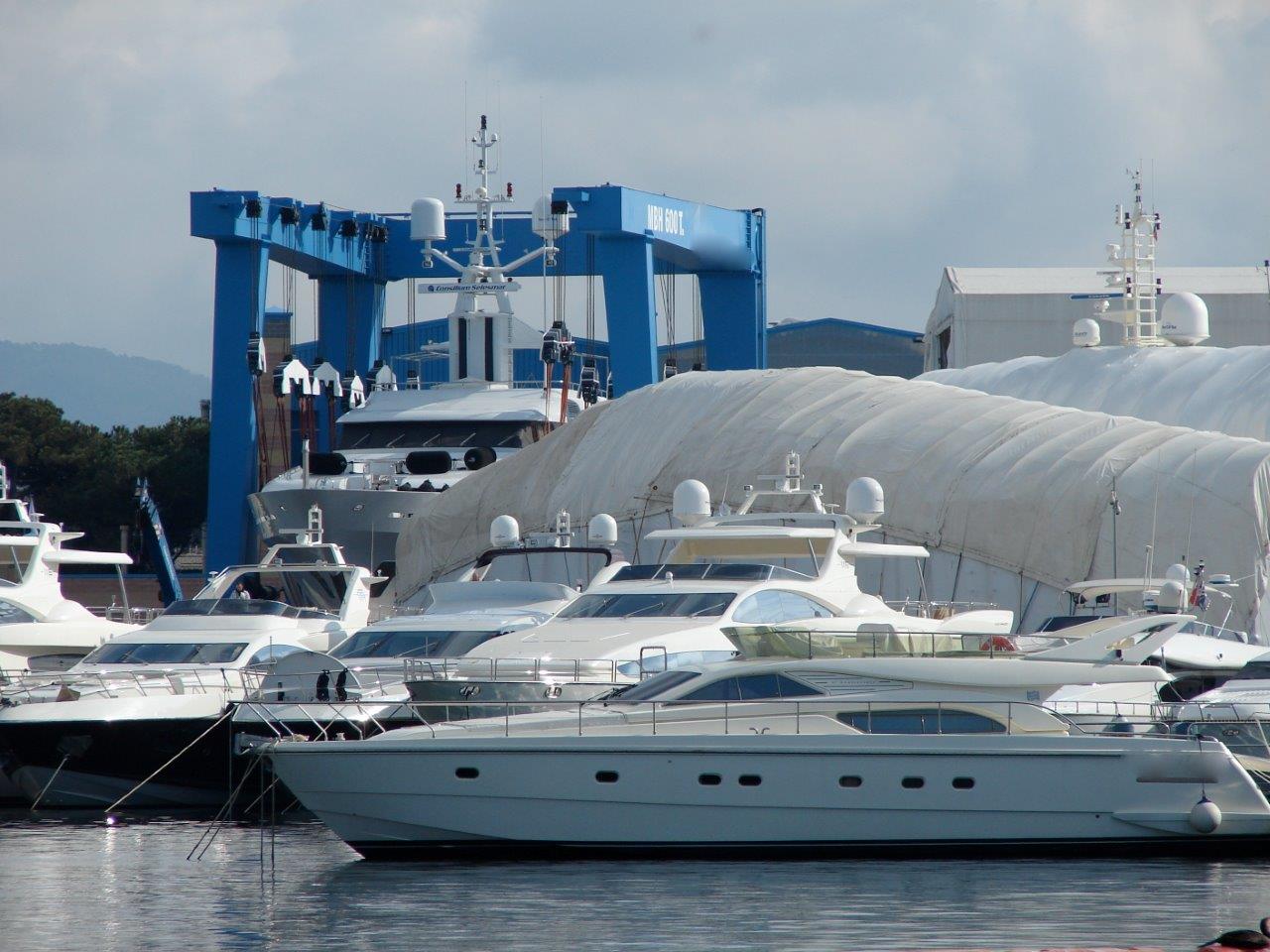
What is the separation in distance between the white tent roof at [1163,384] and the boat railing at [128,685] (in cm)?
2403

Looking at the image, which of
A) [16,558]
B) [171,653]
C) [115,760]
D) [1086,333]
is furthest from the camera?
[1086,333]

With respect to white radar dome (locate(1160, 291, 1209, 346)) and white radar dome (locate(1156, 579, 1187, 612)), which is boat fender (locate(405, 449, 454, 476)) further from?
white radar dome (locate(1156, 579, 1187, 612))

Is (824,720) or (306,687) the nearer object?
(824,720)

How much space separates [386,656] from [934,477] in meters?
13.8

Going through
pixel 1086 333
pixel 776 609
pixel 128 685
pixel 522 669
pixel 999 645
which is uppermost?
pixel 1086 333

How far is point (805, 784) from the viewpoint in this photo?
52.3 ft

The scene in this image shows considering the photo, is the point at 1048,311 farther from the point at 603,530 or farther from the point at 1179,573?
the point at 1179,573

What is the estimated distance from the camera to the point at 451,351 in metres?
50.4

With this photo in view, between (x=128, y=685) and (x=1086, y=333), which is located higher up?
(x=1086, y=333)

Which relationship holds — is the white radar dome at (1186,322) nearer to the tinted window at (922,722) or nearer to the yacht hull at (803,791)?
the yacht hull at (803,791)

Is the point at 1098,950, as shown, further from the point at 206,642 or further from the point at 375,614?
the point at 375,614

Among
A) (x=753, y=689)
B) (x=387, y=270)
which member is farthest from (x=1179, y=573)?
(x=387, y=270)

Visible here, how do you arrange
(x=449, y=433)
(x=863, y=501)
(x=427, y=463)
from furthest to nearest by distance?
(x=449, y=433) < (x=427, y=463) < (x=863, y=501)

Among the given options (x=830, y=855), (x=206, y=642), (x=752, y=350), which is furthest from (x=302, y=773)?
(x=752, y=350)
